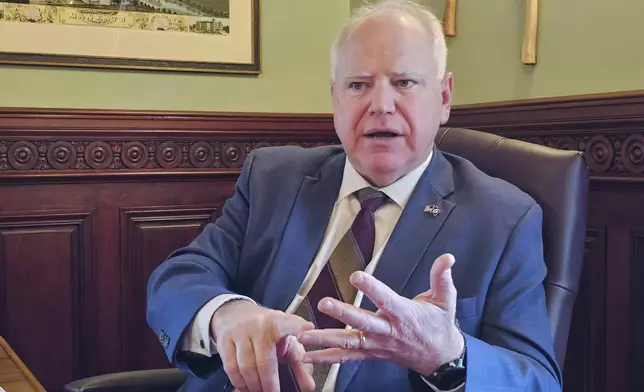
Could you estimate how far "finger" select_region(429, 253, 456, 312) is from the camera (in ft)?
2.87

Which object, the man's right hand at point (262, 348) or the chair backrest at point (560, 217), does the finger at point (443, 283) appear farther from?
the chair backrest at point (560, 217)

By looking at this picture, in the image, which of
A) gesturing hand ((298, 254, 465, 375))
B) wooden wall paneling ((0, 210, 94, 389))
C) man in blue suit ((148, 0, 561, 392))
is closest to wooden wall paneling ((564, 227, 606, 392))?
man in blue suit ((148, 0, 561, 392))

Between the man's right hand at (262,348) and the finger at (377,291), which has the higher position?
the finger at (377,291)

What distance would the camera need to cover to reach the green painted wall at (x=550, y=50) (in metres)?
1.60

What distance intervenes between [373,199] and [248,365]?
52cm

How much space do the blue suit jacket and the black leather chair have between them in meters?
0.06

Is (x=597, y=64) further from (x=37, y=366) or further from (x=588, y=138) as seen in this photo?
(x=37, y=366)

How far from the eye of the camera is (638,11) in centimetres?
155

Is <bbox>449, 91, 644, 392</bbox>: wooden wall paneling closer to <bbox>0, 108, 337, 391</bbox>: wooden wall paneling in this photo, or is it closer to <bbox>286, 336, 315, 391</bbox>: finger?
<bbox>286, 336, 315, 391</bbox>: finger

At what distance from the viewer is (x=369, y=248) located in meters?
1.37

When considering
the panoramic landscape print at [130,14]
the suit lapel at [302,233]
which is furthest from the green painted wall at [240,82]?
the suit lapel at [302,233]

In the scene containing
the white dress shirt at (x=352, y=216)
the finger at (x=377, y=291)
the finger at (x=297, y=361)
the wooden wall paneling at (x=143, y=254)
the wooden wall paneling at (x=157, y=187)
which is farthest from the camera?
the wooden wall paneling at (x=143, y=254)

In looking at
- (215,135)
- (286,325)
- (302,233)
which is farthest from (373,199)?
(215,135)

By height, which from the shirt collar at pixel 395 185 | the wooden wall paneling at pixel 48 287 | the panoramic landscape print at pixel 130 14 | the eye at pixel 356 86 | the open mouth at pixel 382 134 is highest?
the panoramic landscape print at pixel 130 14
